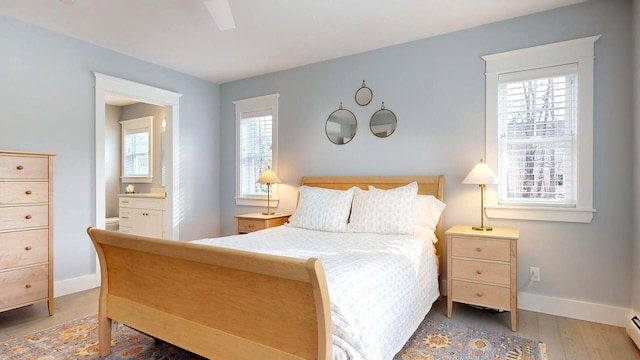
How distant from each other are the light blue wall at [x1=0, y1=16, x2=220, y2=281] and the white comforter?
1918 millimetres

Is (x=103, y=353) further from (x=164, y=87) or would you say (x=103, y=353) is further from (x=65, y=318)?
(x=164, y=87)

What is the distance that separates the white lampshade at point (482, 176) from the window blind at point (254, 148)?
2.57m

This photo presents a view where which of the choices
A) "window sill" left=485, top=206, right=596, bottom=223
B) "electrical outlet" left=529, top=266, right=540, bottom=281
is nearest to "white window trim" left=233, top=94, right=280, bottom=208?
"window sill" left=485, top=206, right=596, bottom=223

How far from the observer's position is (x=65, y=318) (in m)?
2.81

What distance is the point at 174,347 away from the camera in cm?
230

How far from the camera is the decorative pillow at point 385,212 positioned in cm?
294

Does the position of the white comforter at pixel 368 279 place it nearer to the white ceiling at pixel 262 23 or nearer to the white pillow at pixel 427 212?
the white pillow at pixel 427 212

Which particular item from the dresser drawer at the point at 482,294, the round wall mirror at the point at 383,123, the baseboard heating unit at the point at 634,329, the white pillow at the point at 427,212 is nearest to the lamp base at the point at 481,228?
the white pillow at the point at 427,212

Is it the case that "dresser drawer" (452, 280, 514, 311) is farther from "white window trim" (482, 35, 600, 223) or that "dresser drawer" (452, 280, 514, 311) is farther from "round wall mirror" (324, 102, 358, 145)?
"round wall mirror" (324, 102, 358, 145)

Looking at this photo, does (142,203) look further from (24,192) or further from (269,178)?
(24,192)

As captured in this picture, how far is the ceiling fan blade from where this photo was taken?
1.96m

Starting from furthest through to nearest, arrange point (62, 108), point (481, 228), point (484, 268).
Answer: point (62, 108)
point (481, 228)
point (484, 268)

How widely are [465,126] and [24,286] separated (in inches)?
155

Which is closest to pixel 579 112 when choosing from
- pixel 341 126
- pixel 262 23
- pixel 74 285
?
pixel 341 126
